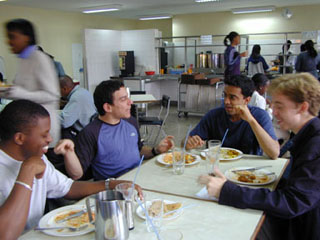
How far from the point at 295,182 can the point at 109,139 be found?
119cm

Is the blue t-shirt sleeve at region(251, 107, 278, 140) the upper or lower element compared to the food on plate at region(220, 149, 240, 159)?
upper

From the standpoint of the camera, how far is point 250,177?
5.76 ft

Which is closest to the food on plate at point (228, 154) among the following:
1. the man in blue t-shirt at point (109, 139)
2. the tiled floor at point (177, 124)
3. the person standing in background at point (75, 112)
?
the man in blue t-shirt at point (109, 139)

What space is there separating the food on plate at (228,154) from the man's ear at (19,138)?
1.28m

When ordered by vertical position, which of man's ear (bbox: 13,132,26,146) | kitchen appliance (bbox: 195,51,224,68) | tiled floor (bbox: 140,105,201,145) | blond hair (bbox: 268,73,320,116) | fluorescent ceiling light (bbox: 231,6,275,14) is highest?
fluorescent ceiling light (bbox: 231,6,275,14)

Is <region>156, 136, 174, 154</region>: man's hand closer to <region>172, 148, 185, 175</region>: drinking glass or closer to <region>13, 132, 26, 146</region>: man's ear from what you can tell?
<region>172, 148, 185, 175</region>: drinking glass

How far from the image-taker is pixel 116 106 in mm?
2125

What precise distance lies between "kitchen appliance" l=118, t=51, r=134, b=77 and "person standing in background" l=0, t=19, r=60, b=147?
660 cm

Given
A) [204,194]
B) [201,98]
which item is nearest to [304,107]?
[204,194]

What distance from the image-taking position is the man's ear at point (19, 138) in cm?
135

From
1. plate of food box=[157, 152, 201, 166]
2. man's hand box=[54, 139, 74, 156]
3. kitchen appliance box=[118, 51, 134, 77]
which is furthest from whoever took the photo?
kitchen appliance box=[118, 51, 134, 77]

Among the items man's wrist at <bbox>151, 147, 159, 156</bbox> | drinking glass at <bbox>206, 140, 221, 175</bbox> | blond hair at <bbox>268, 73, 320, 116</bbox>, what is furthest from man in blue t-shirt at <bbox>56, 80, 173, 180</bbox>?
blond hair at <bbox>268, 73, 320, 116</bbox>

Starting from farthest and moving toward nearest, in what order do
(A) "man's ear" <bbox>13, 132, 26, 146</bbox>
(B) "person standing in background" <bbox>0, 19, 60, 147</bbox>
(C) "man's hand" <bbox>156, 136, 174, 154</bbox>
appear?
(B) "person standing in background" <bbox>0, 19, 60, 147</bbox>
(C) "man's hand" <bbox>156, 136, 174, 154</bbox>
(A) "man's ear" <bbox>13, 132, 26, 146</bbox>

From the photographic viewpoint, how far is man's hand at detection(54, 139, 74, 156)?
166 centimetres
